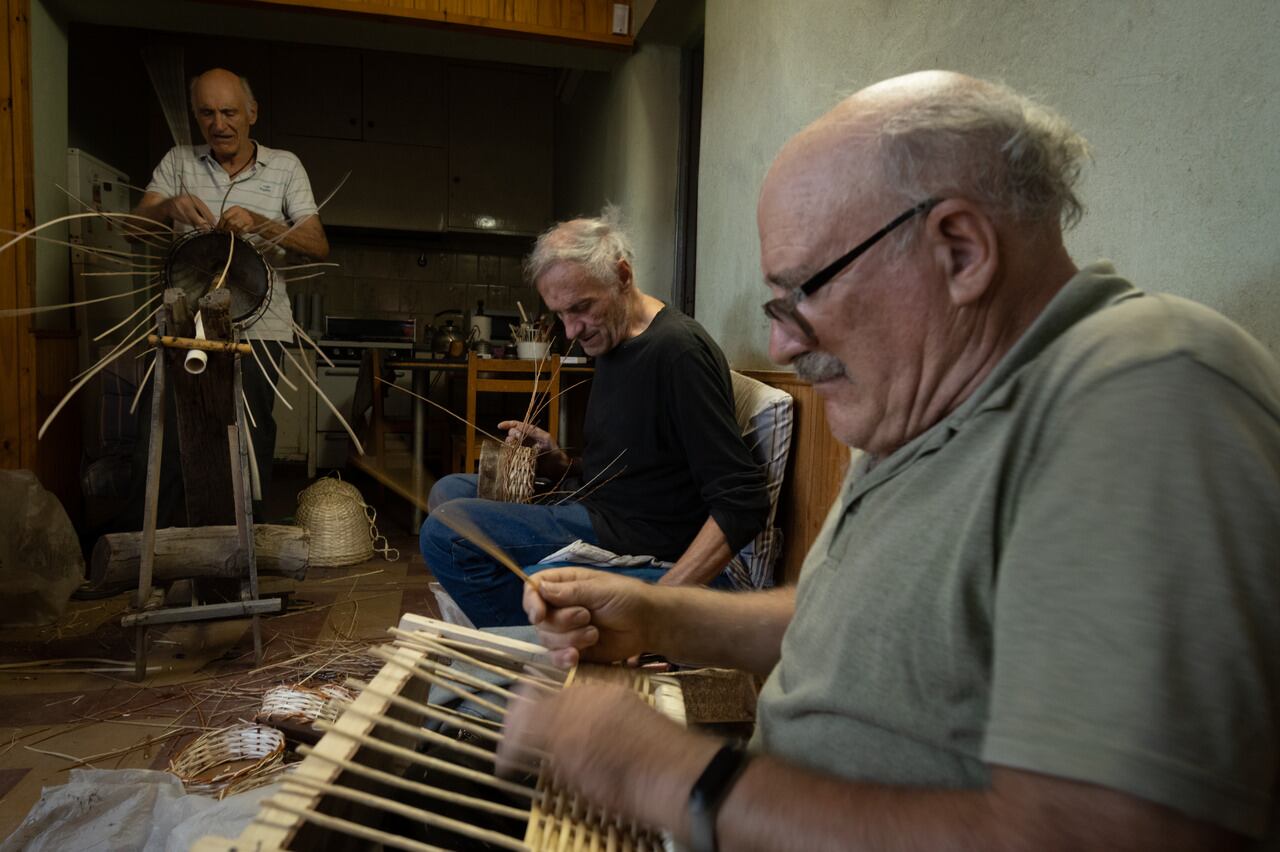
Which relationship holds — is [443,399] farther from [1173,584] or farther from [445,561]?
[1173,584]

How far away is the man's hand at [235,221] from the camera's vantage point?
2.85m

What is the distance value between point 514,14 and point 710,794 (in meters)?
4.79

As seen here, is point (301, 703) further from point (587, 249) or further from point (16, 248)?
point (16, 248)

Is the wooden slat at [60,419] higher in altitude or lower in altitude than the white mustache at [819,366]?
lower

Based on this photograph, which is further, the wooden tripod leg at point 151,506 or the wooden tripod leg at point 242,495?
the wooden tripod leg at point 242,495

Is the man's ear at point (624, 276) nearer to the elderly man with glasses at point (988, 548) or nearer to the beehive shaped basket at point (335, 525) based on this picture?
the elderly man with glasses at point (988, 548)

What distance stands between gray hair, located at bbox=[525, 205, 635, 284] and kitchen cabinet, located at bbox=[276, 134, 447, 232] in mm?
5261

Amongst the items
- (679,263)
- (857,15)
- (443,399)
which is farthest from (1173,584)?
(443,399)

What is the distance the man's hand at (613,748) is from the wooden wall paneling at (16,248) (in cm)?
415

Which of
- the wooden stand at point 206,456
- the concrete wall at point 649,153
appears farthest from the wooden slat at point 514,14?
the wooden stand at point 206,456

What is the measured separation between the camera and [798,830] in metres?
0.66

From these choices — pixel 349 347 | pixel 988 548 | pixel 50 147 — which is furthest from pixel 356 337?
pixel 988 548

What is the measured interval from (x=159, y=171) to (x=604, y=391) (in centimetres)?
231

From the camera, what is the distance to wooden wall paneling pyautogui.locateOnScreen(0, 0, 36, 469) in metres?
3.79
